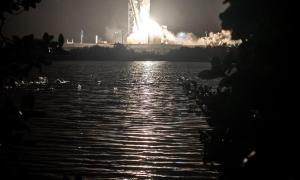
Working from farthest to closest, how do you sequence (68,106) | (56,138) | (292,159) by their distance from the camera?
(68,106) < (56,138) < (292,159)

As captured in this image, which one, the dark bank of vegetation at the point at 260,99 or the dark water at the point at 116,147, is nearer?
the dark bank of vegetation at the point at 260,99

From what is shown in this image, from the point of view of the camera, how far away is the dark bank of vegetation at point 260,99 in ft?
A: 19.6

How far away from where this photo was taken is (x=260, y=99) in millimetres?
6469

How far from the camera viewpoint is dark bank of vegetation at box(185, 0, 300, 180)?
5.96m

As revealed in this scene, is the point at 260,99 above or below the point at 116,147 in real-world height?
above

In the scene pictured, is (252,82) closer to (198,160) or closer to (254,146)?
(254,146)

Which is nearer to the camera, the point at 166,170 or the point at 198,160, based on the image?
the point at 166,170

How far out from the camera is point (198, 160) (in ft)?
96.0

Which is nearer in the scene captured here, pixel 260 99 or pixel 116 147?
pixel 260 99

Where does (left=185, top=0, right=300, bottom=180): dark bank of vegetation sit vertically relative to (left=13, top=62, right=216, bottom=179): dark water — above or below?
above

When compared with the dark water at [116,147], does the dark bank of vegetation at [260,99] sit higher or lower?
higher

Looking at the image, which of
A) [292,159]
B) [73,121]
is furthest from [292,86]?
[73,121]

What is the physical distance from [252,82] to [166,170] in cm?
2068

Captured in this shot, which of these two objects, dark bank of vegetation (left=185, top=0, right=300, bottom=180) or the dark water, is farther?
the dark water
